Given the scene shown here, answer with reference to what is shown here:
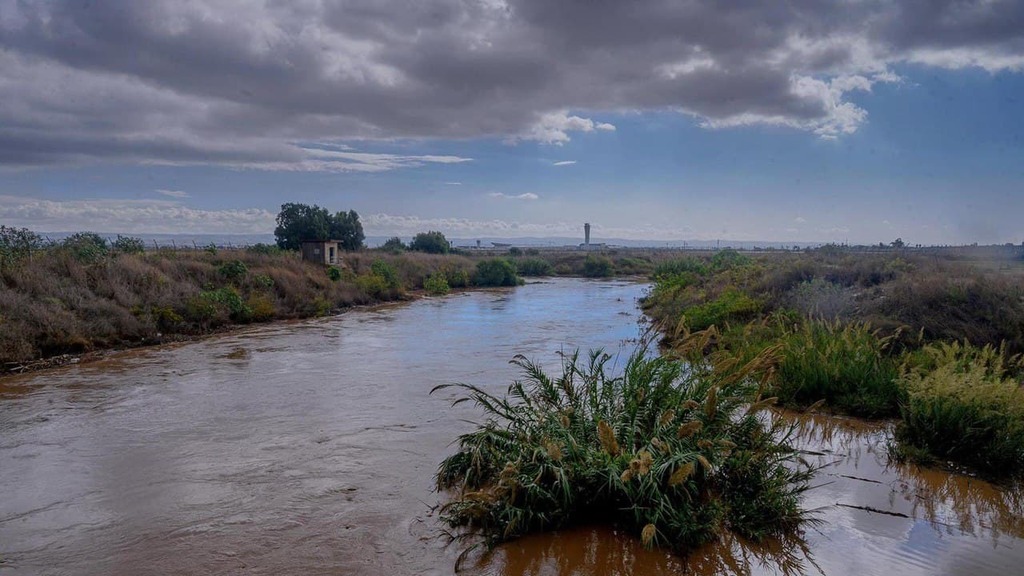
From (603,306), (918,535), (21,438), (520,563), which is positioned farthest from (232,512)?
(603,306)

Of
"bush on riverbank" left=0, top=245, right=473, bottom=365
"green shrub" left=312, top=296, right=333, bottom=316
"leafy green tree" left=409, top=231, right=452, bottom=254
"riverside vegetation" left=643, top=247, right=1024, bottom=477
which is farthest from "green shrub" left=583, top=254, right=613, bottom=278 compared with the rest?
"riverside vegetation" left=643, top=247, right=1024, bottom=477

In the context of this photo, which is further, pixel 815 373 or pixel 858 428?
pixel 815 373

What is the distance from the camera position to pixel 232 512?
5.44 meters

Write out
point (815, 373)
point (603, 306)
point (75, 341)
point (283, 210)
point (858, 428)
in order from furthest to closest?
point (283, 210)
point (603, 306)
point (75, 341)
point (815, 373)
point (858, 428)

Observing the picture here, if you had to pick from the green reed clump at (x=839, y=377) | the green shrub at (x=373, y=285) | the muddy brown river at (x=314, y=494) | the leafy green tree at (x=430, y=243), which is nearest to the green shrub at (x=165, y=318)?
the muddy brown river at (x=314, y=494)

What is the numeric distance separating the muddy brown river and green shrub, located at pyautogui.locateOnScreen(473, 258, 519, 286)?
31.4 metres

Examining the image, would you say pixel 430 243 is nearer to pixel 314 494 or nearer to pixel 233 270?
pixel 233 270

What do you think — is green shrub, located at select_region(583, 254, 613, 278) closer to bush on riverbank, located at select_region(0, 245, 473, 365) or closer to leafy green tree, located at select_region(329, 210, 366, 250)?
leafy green tree, located at select_region(329, 210, 366, 250)

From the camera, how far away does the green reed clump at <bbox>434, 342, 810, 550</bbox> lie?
4184mm

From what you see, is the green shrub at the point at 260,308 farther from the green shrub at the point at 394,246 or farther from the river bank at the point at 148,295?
the green shrub at the point at 394,246

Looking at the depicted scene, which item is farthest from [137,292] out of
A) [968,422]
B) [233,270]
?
[968,422]

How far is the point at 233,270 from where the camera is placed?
926 inches

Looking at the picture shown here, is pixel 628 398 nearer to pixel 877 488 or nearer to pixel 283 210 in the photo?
pixel 877 488

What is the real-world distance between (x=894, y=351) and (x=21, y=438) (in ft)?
42.7
